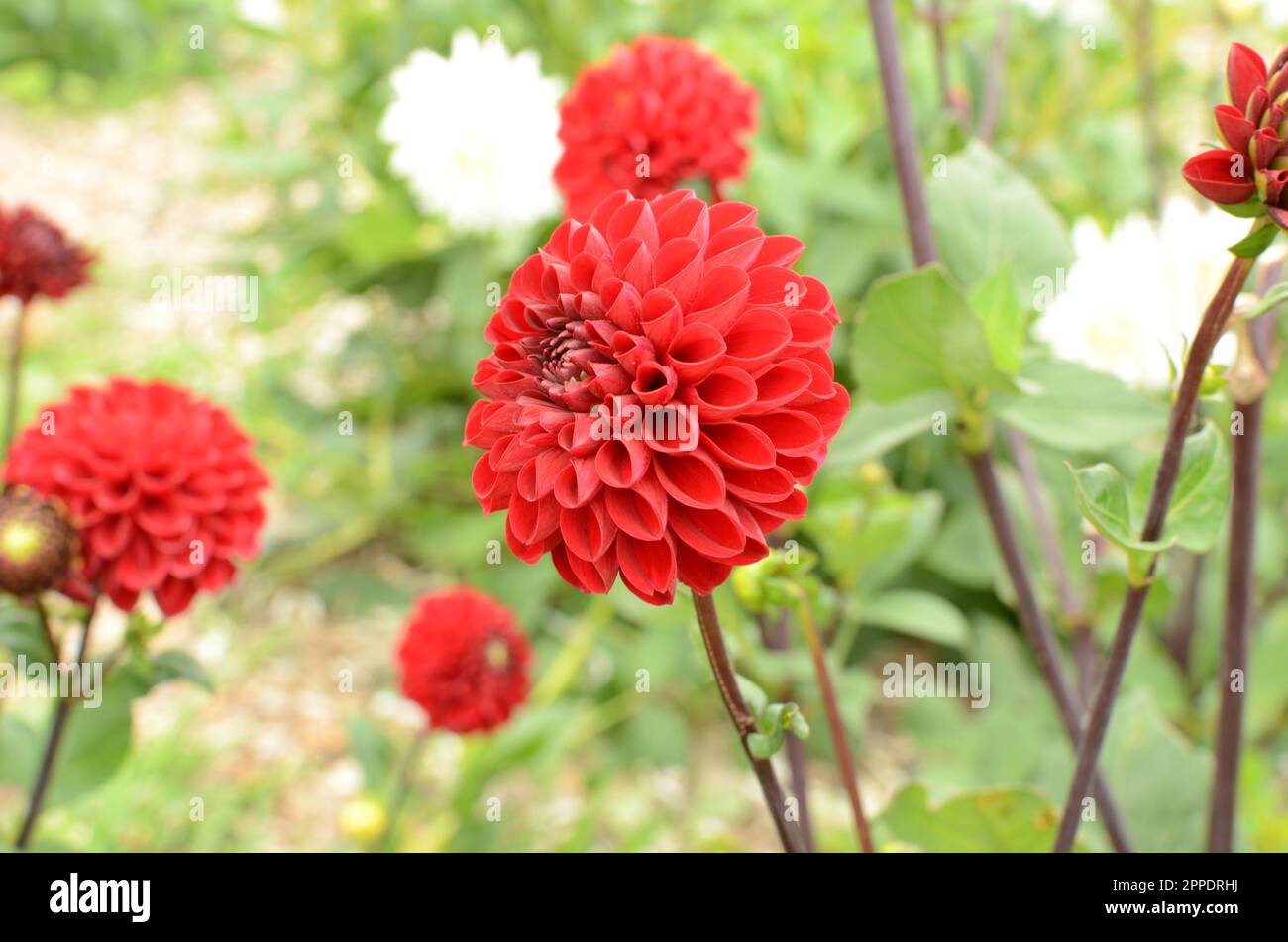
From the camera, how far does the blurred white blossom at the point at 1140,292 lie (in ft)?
2.55

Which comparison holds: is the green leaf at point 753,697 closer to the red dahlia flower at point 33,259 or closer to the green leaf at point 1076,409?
the green leaf at point 1076,409

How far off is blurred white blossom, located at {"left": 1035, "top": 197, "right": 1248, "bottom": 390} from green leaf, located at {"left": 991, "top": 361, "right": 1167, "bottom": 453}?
2.0 inches

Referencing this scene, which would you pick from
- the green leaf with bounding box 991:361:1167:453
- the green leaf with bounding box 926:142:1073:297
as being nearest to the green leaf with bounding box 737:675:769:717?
the green leaf with bounding box 991:361:1167:453

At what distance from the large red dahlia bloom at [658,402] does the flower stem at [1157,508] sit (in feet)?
0.49

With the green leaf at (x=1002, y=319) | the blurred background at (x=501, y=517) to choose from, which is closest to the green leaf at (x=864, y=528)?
the blurred background at (x=501, y=517)

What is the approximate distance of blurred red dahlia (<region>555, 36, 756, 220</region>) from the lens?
2.48ft

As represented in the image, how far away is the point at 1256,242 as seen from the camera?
0.44 m

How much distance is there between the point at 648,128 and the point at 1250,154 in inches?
15.7

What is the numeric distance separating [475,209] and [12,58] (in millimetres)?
1166

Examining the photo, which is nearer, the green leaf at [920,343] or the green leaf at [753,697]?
the green leaf at [753,697]

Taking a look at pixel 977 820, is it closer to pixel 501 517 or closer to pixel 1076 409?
pixel 1076 409

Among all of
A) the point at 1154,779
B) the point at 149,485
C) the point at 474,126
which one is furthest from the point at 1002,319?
the point at 474,126

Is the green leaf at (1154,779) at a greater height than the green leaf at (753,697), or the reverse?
the green leaf at (753,697)
